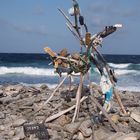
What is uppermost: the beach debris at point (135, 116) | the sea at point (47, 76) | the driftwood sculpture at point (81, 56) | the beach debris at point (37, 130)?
the driftwood sculpture at point (81, 56)

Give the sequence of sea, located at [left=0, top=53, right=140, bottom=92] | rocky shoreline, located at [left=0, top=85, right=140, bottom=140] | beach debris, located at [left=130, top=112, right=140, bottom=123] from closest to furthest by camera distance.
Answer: rocky shoreline, located at [left=0, top=85, right=140, bottom=140]
beach debris, located at [left=130, top=112, right=140, bottom=123]
sea, located at [left=0, top=53, right=140, bottom=92]

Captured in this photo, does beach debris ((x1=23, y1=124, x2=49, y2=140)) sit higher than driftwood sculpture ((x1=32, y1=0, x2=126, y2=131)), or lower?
lower

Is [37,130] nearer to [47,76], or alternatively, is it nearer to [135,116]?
[135,116]

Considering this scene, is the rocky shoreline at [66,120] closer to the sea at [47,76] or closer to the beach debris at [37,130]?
the beach debris at [37,130]

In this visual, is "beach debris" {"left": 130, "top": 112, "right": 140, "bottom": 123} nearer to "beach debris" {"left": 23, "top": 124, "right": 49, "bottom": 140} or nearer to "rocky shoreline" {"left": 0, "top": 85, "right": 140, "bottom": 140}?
"rocky shoreline" {"left": 0, "top": 85, "right": 140, "bottom": 140}

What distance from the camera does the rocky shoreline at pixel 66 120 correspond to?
9.41 metres

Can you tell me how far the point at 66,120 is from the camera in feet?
33.3

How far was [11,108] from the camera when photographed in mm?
11688

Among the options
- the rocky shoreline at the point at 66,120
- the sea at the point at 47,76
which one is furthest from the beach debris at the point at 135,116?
the sea at the point at 47,76

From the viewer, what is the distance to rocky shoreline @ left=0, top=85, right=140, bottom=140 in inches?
370

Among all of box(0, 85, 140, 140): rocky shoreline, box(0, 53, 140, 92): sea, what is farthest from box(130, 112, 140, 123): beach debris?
box(0, 53, 140, 92): sea

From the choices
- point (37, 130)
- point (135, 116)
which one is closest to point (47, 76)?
point (135, 116)

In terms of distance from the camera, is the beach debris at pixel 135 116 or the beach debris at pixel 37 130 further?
the beach debris at pixel 135 116

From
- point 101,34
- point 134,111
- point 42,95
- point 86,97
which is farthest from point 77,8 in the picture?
point 42,95
